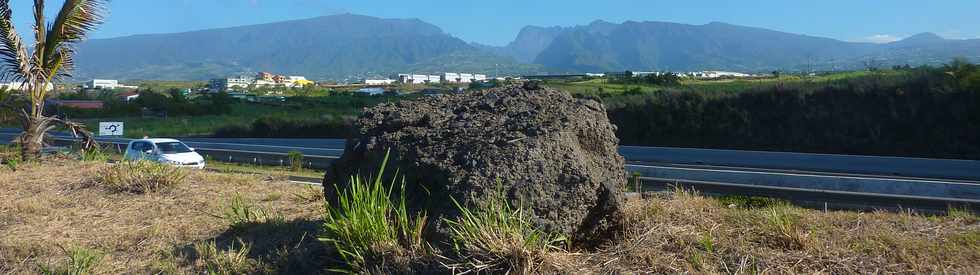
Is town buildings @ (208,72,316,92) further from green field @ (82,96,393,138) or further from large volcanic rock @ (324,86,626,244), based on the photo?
large volcanic rock @ (324,86,626,244)

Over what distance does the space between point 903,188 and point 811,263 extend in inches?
386

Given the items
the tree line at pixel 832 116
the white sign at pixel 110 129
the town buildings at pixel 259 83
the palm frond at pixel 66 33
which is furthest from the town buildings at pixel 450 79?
the palm frond at pixel 66 33

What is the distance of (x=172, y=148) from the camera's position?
2472cm

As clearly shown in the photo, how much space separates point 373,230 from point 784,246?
8.01 feet

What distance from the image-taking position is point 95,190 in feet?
28.6

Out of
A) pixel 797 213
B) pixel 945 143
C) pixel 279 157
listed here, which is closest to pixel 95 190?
pixel 797 213

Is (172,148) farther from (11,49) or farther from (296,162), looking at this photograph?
(11,49)

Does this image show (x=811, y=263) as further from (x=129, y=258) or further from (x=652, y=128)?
(x=652, y=128)

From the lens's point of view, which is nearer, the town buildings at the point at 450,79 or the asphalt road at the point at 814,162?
the asphalt road at the point at 814,162

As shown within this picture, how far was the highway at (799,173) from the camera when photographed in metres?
11.8

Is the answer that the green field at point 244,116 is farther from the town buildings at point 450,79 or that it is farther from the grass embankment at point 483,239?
the grass embankment at point 483,239

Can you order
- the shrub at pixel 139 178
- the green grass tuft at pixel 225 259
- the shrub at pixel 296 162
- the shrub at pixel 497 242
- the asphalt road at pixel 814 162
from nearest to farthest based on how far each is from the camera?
1. the shrub at pixel 497 242
2. the green grass tuft at pixel 225 259
3. the shrub at pixel 139 178
4. the asphalt road at pixel 814 162
5. the shrub at pixel 296 162

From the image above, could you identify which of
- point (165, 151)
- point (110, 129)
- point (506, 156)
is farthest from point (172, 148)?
point (506, 156)

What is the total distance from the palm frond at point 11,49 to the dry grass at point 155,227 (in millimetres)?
2784
